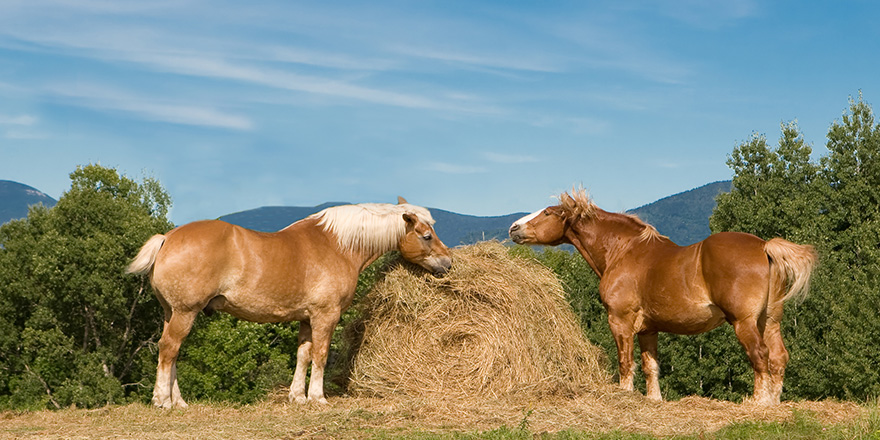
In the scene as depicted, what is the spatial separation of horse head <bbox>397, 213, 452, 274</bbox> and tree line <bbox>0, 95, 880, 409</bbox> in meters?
12.4

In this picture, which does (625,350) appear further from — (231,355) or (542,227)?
(231,355)

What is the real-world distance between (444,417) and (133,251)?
2154 cm

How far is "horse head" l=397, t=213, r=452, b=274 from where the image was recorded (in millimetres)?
9008

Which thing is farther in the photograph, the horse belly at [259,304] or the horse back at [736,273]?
the horse belly at [259,304]

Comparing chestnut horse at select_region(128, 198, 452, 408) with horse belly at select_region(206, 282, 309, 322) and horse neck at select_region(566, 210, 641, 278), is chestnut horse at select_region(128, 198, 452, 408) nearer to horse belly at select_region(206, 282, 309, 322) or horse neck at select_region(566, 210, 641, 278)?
horse belly at select_region(206, 282, 309, 322)

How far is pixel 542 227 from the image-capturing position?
31.1 ft

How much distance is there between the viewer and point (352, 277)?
356 inches

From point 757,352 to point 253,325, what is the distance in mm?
27317

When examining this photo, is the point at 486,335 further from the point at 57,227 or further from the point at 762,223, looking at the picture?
the point at 762,223

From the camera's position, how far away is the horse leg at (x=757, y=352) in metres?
7.64

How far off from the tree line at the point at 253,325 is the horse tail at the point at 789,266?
43.5ft

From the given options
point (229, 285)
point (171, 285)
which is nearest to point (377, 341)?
point (229, 285)

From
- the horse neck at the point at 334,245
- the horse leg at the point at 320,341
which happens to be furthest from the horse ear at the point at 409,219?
the horse leg at the point at 320,341

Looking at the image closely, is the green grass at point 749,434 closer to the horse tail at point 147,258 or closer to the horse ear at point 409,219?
the horse ear at point 409,219
